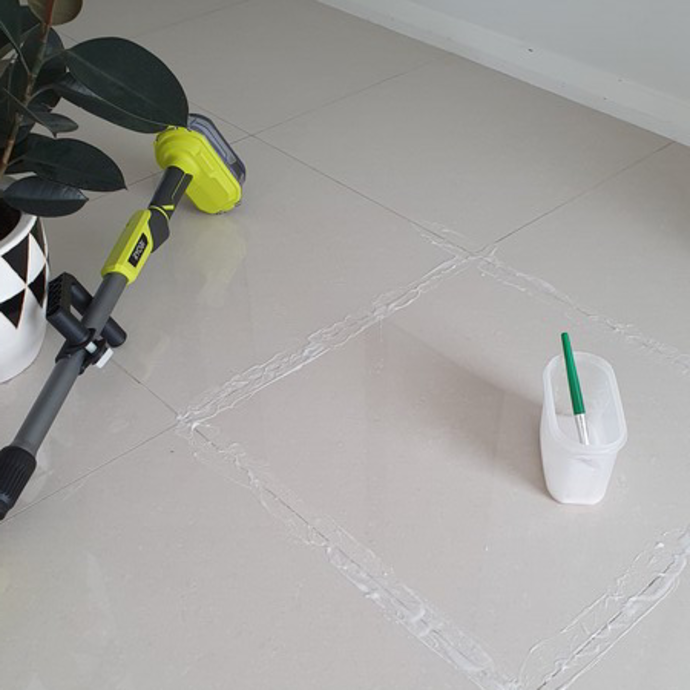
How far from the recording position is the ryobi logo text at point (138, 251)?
165 cm

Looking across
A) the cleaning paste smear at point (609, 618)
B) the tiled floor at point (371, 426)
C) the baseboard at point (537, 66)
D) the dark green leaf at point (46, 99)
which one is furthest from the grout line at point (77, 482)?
the baseboard at point (537, 66)

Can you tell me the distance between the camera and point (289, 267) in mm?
1875

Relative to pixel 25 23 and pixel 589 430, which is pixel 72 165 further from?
pixel 589 430

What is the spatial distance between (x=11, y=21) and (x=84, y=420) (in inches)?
21.8

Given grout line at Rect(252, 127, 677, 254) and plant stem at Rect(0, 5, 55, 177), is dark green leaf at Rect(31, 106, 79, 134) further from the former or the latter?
grout line at Rect(252, 127, 677, 254)

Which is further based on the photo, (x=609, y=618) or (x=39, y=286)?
(x=39, y=286)

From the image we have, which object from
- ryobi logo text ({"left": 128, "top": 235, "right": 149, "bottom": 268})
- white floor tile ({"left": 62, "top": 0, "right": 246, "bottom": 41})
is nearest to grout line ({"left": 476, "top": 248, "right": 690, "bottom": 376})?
ryobi logo text ({"left": 128, "top": 235, "right": 149, "bottom": 268})

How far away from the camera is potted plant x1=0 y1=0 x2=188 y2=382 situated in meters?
1.38

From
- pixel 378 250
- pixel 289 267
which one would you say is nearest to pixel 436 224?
pixel 378 250

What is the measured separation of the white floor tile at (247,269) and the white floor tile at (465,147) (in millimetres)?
87

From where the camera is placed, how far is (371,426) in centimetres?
157

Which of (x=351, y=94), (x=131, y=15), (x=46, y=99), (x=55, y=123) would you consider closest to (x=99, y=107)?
(x=55, y=123)

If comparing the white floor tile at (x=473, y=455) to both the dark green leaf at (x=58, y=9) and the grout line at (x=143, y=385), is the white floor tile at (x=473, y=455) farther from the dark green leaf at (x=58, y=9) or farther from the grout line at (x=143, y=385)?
the dark green leaf at (x=58, y=9)

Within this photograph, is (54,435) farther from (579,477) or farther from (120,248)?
(579,477)
